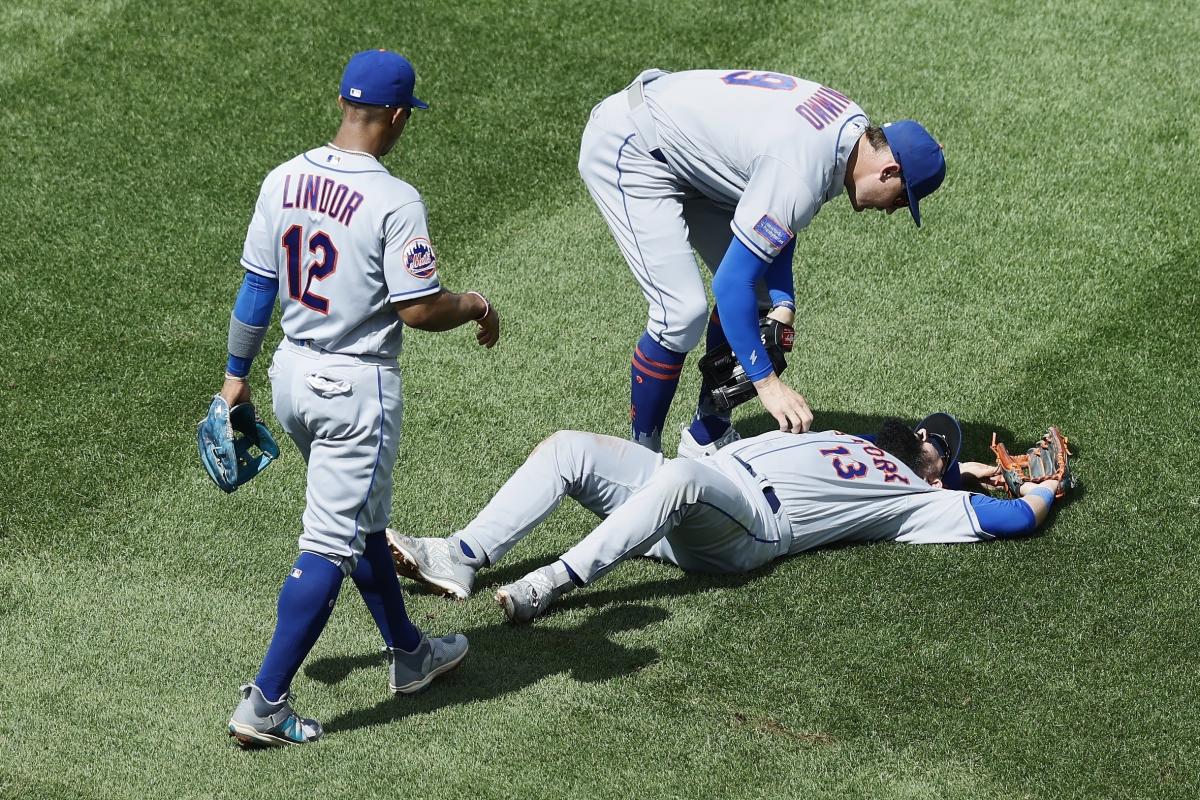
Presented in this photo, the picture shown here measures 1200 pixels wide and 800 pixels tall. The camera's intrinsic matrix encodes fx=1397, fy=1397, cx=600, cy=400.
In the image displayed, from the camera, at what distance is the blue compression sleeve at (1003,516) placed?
5.36 m

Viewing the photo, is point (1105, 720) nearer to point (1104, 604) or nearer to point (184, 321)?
point (1104, 604)

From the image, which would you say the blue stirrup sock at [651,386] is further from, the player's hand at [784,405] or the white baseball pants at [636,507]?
the player's hand at [784,405]

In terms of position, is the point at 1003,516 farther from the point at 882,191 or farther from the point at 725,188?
the point at 725,188

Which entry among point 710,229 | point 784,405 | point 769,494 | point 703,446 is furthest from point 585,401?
point 784,405

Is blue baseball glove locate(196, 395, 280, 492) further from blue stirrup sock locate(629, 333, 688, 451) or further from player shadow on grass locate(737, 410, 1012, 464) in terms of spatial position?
player shadow on grass locate(737, 410, 1012, 464)

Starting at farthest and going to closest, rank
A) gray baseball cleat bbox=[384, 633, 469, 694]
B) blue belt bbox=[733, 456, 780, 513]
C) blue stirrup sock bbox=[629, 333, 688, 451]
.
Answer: blue stirrup sock bbox=[629, 333, 688, 451], blue belt bbox=[733, 456, 780, 513], gray baseball cleat bbox=[384, 633, 469, 694]

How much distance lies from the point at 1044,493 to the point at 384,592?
2665mm

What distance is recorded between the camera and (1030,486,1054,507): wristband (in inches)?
216

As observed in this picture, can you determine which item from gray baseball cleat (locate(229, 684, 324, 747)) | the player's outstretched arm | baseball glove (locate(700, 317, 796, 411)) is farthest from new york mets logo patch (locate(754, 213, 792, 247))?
gray baseball cleat (locate(229, 684, 324, 747))

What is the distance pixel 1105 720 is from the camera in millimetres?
4496

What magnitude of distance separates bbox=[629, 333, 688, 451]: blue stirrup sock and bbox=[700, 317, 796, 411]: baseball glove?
5.4 inches

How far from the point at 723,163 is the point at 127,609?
9.05 ft

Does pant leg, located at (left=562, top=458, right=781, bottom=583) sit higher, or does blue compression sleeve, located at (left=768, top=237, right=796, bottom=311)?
blue compression sleeve, located at (left=768, top=237, right=796, bottom=311)

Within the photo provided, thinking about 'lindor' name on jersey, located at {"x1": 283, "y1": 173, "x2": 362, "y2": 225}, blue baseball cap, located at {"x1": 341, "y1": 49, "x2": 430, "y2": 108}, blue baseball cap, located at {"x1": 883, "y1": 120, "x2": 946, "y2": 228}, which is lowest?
'lindor' name on jersey, located at {"x1": 283, "y1": 173, "x2": 362, "y2": 225}
